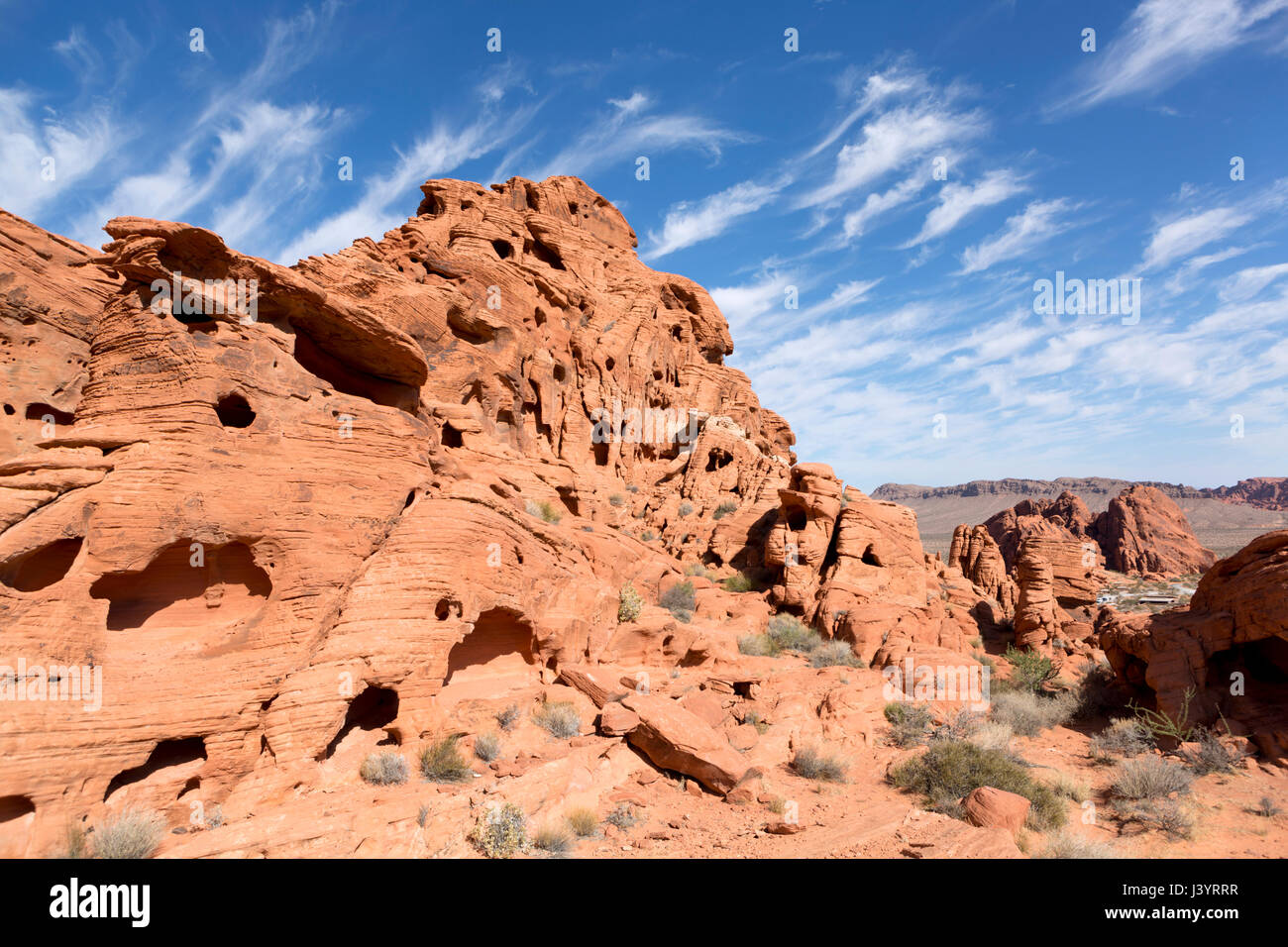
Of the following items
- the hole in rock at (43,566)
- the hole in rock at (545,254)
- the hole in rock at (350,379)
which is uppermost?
the hole in rock at (545,254)

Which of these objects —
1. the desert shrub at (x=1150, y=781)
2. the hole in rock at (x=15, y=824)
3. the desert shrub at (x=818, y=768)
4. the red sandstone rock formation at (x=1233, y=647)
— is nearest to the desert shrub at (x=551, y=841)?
the hole in rock at (x=15, y=824)

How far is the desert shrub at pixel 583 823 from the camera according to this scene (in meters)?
7.35

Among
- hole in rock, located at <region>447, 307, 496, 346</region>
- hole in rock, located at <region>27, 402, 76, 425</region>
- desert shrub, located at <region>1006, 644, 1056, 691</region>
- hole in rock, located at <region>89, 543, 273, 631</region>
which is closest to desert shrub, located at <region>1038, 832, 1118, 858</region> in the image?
desert shrub, located at <region>1006, 644, 1056, 691</region>

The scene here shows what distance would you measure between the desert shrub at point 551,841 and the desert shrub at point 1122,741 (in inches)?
447

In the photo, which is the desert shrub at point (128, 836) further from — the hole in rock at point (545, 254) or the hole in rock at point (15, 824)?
the hole in rock at point (545, 254)

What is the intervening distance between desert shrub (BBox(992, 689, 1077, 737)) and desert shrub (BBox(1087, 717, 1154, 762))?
1072 millimetres

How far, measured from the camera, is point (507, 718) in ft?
31.8

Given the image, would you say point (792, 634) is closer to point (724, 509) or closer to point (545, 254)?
point (724, 509)

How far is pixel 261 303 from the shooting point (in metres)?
9.20

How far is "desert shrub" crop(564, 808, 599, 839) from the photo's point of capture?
7.35 metres

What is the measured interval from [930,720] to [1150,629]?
5786 millimetres

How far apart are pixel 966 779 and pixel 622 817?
18.6ft

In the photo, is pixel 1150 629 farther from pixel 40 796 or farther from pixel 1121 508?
pixel 1121 508

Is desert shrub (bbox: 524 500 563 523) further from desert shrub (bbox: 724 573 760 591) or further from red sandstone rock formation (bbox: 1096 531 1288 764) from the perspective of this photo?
red sandstone rock formation (bbox: 1096 531 1288 764)
